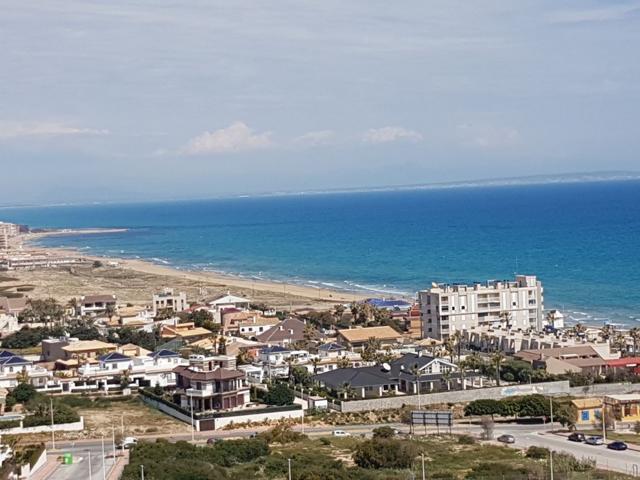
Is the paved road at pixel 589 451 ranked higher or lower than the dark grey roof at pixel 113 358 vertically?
lower

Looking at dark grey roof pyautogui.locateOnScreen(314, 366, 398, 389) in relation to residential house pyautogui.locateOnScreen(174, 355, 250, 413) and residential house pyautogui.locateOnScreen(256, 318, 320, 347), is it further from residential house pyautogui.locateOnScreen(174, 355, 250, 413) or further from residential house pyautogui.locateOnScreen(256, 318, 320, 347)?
residential house pyautogui.locateOnScreen(256, 318, 320, 347)

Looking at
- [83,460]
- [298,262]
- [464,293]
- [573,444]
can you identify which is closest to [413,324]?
[464,293]

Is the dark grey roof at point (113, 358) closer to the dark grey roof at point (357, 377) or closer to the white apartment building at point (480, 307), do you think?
the dark grey roof at point (357, 377)

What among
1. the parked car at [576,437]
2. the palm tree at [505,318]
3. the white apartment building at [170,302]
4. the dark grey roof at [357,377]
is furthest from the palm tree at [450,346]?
the white apartment building at [170,302]

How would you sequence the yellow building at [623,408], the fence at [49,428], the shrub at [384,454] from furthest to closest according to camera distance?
the yellow building at [623,408] → the fence at [49,428] → the shrub at [384,454]

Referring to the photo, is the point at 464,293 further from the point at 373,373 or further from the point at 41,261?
the point at 41,261
